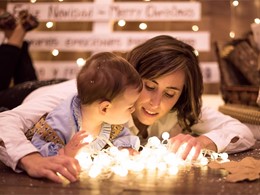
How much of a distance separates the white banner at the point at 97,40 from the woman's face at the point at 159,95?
1.20 meters

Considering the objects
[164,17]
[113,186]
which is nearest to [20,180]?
[113,186]

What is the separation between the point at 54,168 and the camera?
93cm

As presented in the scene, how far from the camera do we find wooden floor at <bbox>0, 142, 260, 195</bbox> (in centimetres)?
87

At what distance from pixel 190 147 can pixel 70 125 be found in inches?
14.2

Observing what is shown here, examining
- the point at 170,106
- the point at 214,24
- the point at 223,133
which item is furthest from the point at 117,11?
the point at 223,133

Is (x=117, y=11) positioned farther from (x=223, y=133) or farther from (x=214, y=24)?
(x=223, y=133)

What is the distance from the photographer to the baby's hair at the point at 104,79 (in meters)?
1.09

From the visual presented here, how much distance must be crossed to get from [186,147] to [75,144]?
343 millimetres

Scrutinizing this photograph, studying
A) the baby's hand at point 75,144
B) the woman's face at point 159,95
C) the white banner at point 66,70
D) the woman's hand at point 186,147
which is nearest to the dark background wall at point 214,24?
the white banner at point 66,70

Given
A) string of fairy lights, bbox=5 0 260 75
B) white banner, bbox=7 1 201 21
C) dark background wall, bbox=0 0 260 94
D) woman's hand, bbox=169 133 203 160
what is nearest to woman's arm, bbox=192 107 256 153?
woman's hand, bbox=169 133 203 160

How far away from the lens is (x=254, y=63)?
2.08m

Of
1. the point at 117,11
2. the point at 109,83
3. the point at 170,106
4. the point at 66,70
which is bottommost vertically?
the point at 66,70

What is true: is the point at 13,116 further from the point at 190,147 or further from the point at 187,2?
the point at 187,2

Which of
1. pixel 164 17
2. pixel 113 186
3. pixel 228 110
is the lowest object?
pixel 228 110
